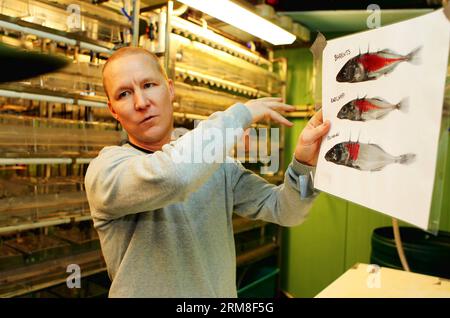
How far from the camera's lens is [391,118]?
77 centimetres

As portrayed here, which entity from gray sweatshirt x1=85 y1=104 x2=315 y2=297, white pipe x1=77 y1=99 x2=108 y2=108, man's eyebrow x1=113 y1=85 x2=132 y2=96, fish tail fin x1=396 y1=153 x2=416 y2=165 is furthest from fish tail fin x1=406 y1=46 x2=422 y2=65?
white pipe x1=77 y1=99 x2=108 y2=108

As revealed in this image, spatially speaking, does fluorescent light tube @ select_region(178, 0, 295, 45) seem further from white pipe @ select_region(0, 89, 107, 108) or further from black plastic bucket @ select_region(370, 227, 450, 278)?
black plastic bucket @ select_region(370, 227, 450, 278)

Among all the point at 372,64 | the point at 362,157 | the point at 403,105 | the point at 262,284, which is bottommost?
the point at 262,284

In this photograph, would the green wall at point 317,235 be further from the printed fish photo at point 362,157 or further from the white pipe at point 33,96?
the printed fish photo at point 362,157

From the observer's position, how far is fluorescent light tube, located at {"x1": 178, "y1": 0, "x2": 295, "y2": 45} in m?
1.81

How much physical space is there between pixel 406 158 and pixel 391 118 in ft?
0.33

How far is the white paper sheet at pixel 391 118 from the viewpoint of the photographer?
2.19ft

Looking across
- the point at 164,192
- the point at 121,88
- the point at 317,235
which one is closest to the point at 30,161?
the point at 121,88

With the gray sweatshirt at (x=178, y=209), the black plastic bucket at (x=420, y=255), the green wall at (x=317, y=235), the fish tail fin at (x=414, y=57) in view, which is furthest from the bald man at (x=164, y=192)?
the green wall at (x=317, y=235)

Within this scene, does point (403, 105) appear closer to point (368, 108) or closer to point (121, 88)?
point (368, 108)

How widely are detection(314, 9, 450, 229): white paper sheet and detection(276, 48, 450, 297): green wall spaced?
A: 2.32 meters

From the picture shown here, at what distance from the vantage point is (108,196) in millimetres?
851

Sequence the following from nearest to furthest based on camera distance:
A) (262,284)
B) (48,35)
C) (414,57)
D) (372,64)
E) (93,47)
Result: (414,57) → (372,64) → (48,35) → (93,47) → (262,284)

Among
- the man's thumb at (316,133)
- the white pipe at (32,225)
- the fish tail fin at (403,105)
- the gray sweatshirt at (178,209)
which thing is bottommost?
the white pipe at (32,225)
